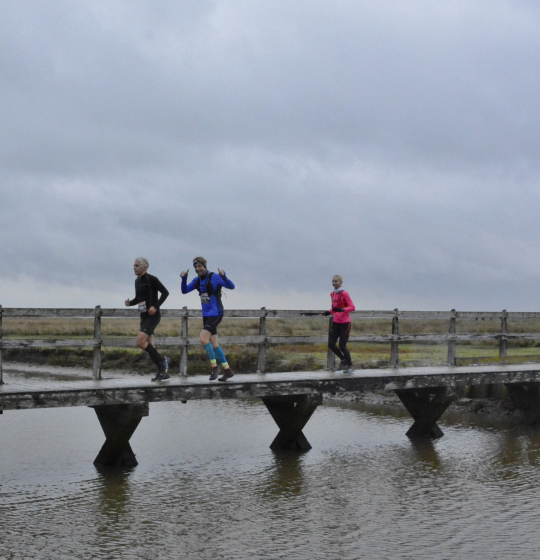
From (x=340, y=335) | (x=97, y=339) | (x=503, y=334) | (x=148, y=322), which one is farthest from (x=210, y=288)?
(x=503, y=334)

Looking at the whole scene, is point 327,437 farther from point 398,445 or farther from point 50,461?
point 50,461

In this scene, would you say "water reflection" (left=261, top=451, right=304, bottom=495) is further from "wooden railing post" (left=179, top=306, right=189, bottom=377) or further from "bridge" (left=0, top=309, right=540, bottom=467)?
"wooden railing post" (left=179, top=306, right=189, bottom=377)

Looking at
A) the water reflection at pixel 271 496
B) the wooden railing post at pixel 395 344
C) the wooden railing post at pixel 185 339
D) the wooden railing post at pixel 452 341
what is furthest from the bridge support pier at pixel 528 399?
the wooden railing post at pixel 185 339

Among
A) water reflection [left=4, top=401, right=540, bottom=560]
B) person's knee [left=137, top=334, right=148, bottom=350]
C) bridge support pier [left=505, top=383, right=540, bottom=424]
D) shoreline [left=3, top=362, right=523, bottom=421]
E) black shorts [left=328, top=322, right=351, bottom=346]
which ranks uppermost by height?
black shorts [left=328, top=322, right=351, bottom=346]

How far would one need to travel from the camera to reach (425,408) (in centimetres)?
1577

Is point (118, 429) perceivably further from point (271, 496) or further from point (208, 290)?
point (271, 496)

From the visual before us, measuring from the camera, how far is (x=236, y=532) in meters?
8.88

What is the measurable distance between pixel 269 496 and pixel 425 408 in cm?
608

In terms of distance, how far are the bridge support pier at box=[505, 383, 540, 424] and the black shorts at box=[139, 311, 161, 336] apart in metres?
9.93

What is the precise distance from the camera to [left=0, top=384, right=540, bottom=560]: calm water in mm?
8367

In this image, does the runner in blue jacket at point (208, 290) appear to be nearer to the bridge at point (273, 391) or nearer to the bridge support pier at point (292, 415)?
Result: the bridge at point (273, 391)

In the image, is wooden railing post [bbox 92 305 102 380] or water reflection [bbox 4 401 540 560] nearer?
water reflection [bbox 4 401 540 560]

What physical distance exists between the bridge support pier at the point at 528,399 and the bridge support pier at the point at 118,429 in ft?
31.7

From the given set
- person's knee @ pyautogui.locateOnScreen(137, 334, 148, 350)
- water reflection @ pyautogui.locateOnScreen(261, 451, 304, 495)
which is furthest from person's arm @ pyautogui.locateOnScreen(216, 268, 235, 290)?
water reflection @ pyautogui.locateOnScreen(261, 451, 304, 495)
